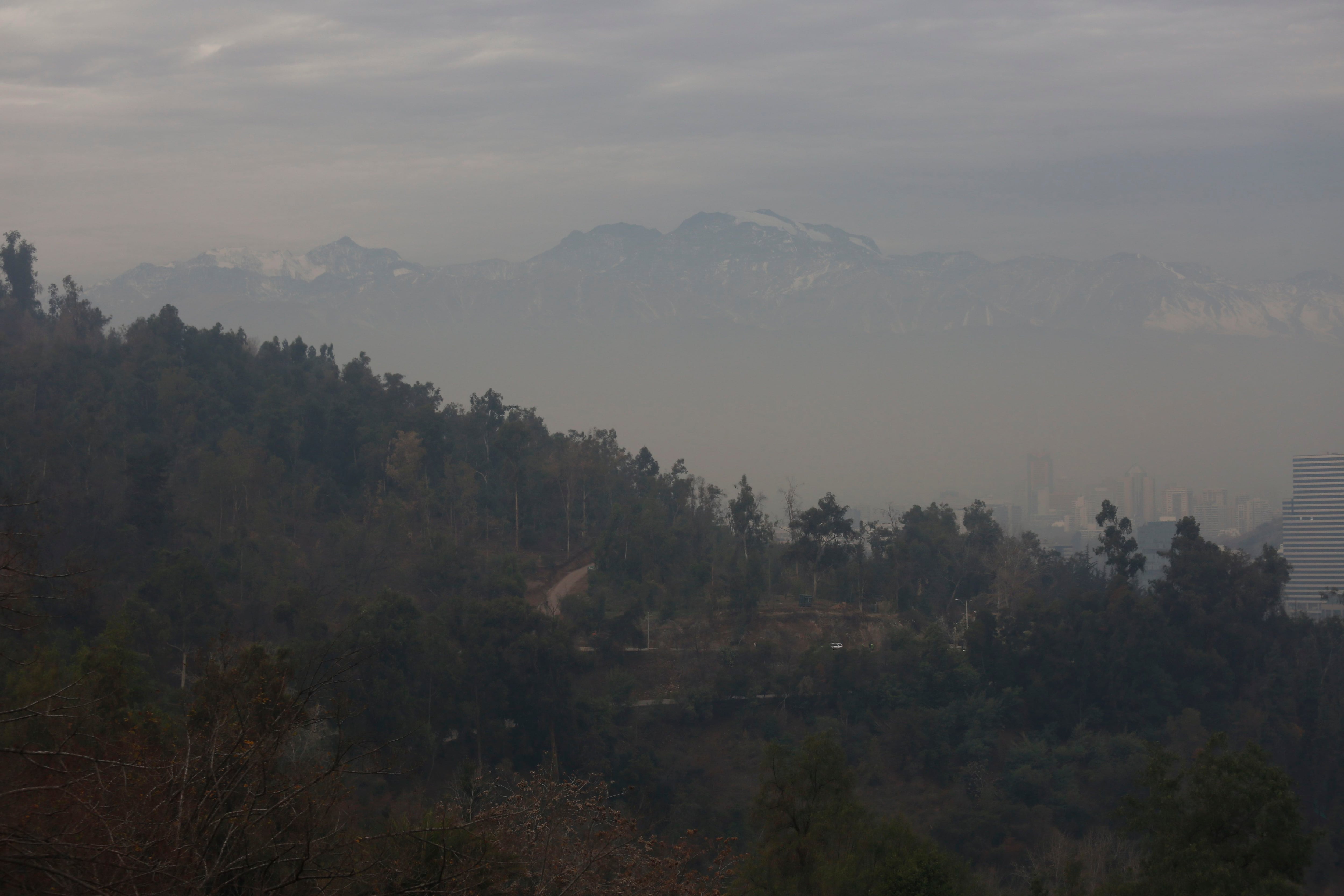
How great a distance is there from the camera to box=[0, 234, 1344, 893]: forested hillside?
48.8ft

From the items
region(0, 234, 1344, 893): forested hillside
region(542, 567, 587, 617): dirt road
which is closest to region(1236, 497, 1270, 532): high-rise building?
region(0, 234, 1344, 893): forested hillside

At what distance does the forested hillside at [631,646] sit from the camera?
14883 mm

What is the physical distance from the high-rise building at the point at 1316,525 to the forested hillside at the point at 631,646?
50161 mm

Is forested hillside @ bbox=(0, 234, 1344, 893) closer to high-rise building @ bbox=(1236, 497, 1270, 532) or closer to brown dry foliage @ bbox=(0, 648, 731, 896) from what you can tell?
brown dry foliage @ bbox=(0, 648, 731, 896)

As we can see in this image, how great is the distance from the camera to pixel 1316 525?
91938mm

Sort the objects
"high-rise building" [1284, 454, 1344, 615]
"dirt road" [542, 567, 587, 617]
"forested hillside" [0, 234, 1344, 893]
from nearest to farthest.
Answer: "forested hillside" [0, 234, 1344, 893] → "dirt road" [542, 567, 587, 617] → "high-rise building" [1284, 454, 1344, 615]

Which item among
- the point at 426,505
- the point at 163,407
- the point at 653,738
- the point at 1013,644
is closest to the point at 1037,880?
the point at 653,738

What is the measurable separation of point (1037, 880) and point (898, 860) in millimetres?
3780

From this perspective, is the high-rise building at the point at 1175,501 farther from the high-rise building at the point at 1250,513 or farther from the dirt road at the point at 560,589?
the dirt road at the point at 560,589

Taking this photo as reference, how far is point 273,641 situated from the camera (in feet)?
98.7

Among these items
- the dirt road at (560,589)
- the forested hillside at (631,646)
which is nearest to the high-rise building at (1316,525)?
the forested hillside at (631,646)

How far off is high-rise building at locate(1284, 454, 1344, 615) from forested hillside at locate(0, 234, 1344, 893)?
50.2 meters

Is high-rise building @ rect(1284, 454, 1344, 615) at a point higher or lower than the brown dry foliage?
lower

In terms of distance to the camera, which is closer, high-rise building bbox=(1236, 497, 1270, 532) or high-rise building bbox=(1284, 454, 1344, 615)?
high-rise building bbox=(1284, 454, 1344, 615)
